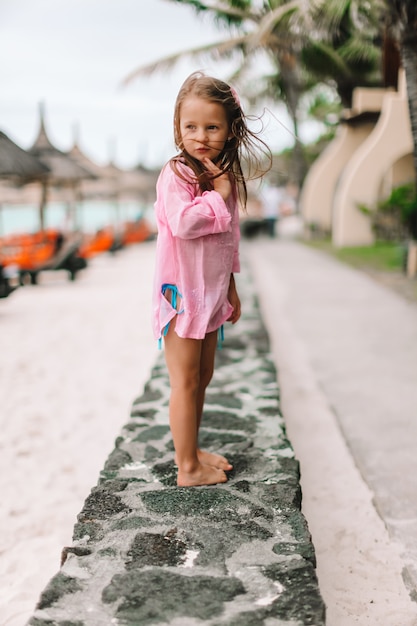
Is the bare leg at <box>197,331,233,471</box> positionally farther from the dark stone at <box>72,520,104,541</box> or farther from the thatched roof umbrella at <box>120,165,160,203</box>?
→ the thatched roof umbrella at <box>120,165,160,203</box>

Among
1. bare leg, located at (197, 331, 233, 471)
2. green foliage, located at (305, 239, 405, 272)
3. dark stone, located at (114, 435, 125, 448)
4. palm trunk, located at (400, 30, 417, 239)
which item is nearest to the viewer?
bare leg, located at (197, 331, 233, 471)

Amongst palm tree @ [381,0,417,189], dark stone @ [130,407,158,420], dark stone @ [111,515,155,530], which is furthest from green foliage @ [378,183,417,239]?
dark stone @ [111,515,155,530]

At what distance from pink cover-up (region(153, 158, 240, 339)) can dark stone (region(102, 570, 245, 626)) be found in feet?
2.87

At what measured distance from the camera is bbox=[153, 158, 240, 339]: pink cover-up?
7.48 feet

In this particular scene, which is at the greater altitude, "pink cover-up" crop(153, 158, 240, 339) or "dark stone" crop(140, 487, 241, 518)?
"pink cover-up" crop(153, 158, 240, 339)

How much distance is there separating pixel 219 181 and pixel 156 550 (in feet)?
4.49

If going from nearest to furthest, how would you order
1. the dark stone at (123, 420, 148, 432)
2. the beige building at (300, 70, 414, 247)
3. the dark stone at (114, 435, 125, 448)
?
the dark stone at (114, 435, 125, 448) < the dark stone at (123, 420, 148, 432) < the beige building at (300, 70, 414, 247)

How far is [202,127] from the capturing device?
7.57ft

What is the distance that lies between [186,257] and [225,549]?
42.0 inches

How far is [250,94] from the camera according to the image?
2569cm

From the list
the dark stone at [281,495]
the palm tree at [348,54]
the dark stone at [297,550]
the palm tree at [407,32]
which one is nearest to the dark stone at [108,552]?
the dark stone at [297,550]

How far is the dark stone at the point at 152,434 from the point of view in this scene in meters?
3.26

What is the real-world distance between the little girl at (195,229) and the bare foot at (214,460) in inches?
10.7

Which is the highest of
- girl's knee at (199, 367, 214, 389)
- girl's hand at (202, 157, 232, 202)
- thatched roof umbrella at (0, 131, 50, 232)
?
thatched roof umbrella at (0, 131, 50, 232)
